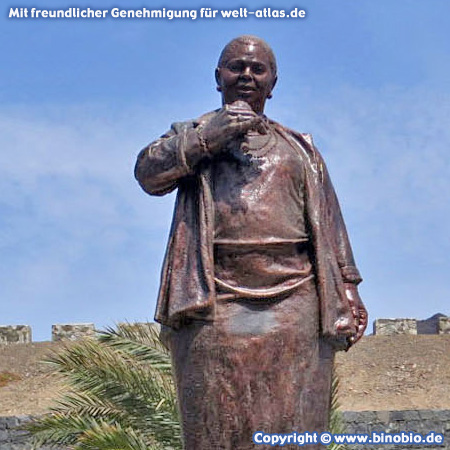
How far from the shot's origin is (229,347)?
507cm

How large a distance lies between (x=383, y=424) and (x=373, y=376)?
7704 mm

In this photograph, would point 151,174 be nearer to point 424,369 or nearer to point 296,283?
point 296,283

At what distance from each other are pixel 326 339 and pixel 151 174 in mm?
1075

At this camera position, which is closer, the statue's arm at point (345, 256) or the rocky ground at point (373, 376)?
the statue's arm at point (345, 256)

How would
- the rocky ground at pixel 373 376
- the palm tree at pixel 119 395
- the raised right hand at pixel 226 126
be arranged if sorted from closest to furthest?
the raised right hand at pixel 226 126, the palm tree at pixel 119 395, the rocky ground at pixel 373 376

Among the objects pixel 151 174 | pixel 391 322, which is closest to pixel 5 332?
pixel 391 322

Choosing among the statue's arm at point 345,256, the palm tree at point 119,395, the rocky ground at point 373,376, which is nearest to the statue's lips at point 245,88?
the statue's arm at point 345,256

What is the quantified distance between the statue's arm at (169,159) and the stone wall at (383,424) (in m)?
12.0

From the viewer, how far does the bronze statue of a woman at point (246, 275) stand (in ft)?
16.6

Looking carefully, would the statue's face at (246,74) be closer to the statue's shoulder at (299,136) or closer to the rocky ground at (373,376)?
the statue's shoulder at (299,136)

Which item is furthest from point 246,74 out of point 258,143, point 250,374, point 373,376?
point 373,376

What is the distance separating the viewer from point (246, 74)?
17.9ft

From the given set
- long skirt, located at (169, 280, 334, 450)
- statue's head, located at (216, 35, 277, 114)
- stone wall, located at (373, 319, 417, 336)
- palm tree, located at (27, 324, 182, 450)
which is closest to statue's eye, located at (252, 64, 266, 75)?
statue's head, located at (216, 35, 277, 114)

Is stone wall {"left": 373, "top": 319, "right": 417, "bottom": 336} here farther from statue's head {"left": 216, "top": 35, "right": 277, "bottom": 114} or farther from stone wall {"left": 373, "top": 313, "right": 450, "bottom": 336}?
statue's head {"left": 216, "top": 35, "right": 277, "bottom": 114}
